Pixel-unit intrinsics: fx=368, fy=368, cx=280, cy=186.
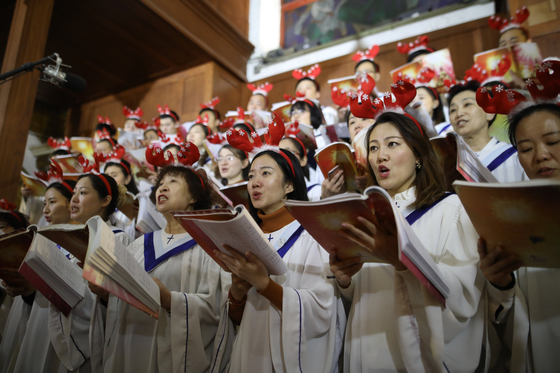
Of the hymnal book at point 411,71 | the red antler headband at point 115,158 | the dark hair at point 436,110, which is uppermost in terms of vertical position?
the hymnal book at point 411,71

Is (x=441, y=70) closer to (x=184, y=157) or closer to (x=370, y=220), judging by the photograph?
(x=184, y=157)

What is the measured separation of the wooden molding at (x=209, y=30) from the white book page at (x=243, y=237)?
5.24 meters

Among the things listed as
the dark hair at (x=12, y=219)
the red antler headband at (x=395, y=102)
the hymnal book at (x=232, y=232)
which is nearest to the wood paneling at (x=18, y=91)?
the dark hair at (x=12, y=219)

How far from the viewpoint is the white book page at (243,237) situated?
4.20 feet

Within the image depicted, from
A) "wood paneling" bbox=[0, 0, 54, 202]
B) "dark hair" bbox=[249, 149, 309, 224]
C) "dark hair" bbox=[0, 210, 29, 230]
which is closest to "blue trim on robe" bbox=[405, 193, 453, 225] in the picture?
"dark hair" bbox=[249, 149, 309, 224]

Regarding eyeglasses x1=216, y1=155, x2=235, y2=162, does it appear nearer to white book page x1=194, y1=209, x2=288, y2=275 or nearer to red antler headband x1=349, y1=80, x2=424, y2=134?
red antler headband x1=349, y1=80, x2=424, y2=134

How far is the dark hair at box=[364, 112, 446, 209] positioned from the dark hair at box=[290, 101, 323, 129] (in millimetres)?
2417

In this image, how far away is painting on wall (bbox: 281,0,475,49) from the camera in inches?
235

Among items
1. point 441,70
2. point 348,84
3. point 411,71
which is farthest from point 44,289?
point 441,70

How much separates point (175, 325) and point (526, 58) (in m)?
3.79

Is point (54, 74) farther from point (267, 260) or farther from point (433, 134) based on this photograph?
point (433, 134)

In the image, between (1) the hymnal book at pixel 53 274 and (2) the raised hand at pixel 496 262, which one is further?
(1) the hymnal book at pixel 53 274

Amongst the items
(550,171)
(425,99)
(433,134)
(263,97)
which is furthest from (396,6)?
(550,171)

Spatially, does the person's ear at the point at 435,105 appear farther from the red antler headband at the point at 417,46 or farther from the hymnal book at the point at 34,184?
the hymnal book at the point at 34,184
